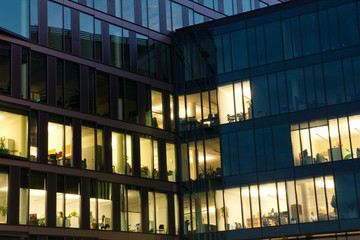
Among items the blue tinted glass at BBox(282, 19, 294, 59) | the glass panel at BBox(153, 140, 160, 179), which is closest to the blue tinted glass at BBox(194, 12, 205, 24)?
the blue tinted glass at BBox(282, 19, 294, 59)

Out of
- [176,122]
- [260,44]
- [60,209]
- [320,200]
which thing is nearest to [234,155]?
[176,122]

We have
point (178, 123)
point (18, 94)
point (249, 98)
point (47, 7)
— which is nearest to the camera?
point (18, 94)

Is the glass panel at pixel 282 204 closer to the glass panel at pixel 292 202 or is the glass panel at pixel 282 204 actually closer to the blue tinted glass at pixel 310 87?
the glass panel at pixel 292 202

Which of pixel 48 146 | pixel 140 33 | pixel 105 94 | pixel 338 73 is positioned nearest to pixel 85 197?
pixel 48 146

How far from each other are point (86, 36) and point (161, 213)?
14.3m

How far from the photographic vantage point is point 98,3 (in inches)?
1852

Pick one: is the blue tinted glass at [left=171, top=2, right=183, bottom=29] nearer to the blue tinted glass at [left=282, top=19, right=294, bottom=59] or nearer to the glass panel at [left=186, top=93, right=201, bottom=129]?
the glass panel at [left=186, top=93, right=201, bottom=129]

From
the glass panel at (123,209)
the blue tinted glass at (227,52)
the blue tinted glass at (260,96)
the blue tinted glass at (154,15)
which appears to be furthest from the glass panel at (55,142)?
the blue tinted glass at (260,96)

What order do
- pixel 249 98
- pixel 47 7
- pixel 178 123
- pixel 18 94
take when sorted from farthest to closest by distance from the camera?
1. pixel 178 123
2. pixel 249 98
3. pixel 47 7
4. pixel 18 94

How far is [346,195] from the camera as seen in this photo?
136 feet

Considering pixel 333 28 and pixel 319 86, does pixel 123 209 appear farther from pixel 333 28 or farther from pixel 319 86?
pixel 333 28

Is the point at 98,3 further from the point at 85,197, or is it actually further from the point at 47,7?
the point at 85,197

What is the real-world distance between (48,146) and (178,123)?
12.5m

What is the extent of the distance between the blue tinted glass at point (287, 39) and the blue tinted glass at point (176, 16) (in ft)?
32.7
